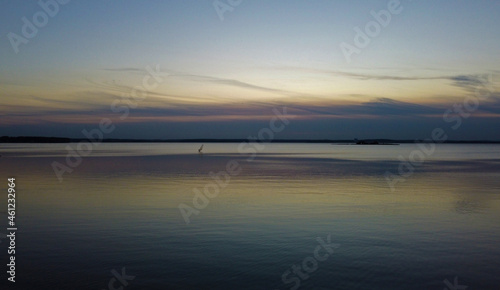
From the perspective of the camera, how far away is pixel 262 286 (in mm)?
9516

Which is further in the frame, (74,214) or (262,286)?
(74,214)

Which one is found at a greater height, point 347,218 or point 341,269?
point 347,218

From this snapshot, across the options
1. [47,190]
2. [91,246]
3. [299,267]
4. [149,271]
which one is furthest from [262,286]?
[47,190]

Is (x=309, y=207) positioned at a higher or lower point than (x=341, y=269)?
higher

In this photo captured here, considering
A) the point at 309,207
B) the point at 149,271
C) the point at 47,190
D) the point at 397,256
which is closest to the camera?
the point at 149,271

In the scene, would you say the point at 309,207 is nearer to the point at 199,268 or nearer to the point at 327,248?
the point at 327,248

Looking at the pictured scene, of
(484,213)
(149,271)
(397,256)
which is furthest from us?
(484,213)

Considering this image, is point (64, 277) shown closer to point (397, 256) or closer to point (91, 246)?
point (91, 246)

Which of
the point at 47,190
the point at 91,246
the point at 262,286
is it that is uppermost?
the point at 47,190

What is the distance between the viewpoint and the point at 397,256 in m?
11.8

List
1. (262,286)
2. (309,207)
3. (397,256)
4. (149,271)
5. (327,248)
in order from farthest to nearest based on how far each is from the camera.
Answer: (309,207) < (327,248) < (397,256) < (149,271) < (262,286)

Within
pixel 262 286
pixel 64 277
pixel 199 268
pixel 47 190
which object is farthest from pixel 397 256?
pixel 47 190

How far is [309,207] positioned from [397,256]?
8.08 meters

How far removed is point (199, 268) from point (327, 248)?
12.4 feet
